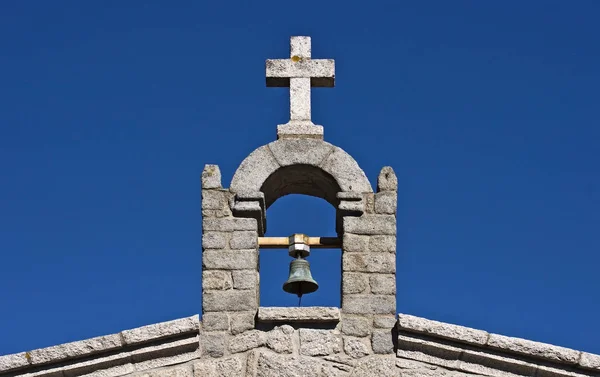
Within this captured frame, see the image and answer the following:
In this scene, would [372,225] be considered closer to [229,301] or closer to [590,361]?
[229,301]

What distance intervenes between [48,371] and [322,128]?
3047 mm

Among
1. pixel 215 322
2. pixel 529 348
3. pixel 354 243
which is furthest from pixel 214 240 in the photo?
pixel 529 348

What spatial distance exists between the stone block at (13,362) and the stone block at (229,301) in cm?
145

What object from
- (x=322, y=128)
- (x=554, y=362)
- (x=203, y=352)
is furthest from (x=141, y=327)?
(x=554, y=362)

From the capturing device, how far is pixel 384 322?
12133 millimetres

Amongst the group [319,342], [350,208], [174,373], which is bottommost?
[174,373]

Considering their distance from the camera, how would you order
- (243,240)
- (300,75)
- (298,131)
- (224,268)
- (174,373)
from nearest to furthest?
(174,373) → (224,268) → (243,240) → (298,131) → (300,75)

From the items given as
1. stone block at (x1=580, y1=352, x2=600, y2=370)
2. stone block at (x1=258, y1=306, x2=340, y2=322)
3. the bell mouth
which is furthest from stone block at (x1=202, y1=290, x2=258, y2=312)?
stone block at (x1=580, y1=352, x2=600, y2=370)

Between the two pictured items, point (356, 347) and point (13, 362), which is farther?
point (356, 347)

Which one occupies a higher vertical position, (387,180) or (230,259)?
(387,180)

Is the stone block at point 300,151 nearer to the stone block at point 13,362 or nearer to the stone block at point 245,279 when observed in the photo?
the stone block at point 245,279

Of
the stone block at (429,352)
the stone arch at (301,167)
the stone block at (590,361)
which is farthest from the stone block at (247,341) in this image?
the stone block at (590,361)

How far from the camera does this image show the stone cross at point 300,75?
43.1ft

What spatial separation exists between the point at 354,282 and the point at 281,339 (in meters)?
0.76
